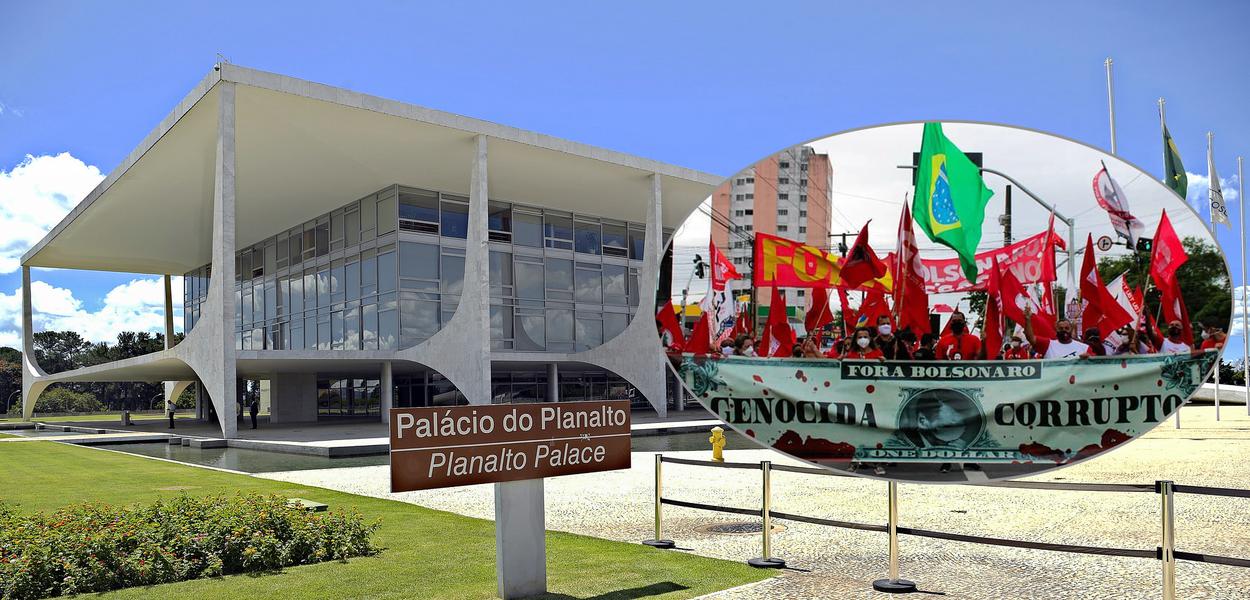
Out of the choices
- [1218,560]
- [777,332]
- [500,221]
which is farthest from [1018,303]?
[500,221]

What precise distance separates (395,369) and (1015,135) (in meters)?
39.8

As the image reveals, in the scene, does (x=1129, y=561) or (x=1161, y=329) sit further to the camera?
(x=1129, y=561)

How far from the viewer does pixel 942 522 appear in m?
11.1

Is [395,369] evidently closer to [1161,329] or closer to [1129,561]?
[1129,561]

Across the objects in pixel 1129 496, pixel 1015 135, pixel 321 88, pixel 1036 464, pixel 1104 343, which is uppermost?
pixel 321 88

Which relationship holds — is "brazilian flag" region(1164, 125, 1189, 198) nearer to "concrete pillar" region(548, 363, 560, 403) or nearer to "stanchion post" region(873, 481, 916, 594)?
"stanchion post" region(873, 481, 916, 594)

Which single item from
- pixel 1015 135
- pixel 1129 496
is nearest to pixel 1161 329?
pixel 1015 135

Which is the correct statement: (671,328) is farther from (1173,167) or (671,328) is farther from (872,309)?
(1173,167)

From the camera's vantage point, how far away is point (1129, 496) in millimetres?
12992

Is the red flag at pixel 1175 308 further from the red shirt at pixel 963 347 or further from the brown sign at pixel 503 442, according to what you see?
the brown sign at pixel 503 442

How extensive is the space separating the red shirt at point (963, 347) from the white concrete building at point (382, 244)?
89.5 ft

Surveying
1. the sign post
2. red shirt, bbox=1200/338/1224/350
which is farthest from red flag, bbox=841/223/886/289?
the sign post

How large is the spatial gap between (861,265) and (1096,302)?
116 centimetres

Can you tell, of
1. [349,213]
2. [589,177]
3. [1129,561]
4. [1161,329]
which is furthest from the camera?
[349,213]
